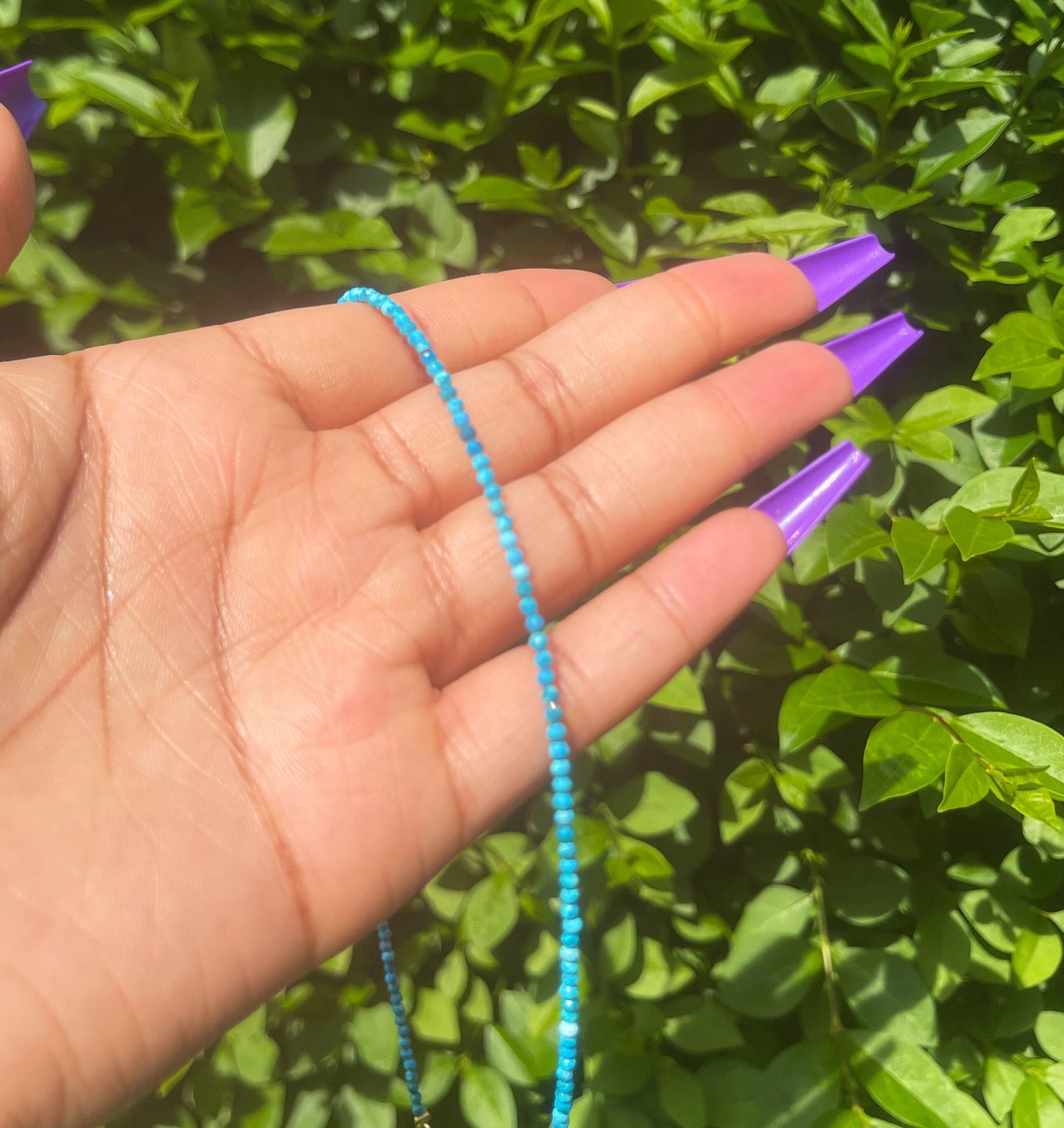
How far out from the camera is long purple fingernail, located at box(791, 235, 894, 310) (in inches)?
50.9

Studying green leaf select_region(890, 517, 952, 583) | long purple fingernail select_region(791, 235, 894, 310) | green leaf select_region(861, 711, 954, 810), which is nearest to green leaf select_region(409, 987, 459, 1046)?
green leaf select_region(861, 711, 954, 810)

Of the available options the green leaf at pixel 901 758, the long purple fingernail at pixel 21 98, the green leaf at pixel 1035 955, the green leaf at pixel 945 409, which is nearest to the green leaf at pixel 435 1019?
the green leaf at pixel 901 758

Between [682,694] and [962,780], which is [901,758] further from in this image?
[682,694]

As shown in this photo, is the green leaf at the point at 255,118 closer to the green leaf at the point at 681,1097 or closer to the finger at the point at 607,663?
the finger at the point at 607,663

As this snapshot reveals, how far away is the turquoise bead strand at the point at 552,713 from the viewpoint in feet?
3.94

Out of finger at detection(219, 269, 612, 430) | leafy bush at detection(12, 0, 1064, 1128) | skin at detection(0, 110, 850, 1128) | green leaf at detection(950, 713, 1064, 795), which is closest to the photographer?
skin at detection(0, 110, 850, 1128)

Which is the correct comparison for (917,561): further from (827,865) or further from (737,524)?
(827,865)

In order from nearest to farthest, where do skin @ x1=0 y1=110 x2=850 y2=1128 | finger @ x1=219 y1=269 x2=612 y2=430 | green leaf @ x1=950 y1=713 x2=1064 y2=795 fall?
skin @ x1=0 y1=110 x2=850 y2=1128, green leaf @ x1=950 y1=713 x2=1064 y2=795, finger @ x1=219 y1=269 x2=612 y2=430

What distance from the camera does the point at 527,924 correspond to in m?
1.48

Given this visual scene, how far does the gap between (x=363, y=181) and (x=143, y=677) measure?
78cm

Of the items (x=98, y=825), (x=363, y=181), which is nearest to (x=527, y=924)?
(x=98, y=825)

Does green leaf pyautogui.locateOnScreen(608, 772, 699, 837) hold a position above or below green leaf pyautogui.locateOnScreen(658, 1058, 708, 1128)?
above

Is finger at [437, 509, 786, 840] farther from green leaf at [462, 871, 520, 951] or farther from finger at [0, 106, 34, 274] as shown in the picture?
finger at [0, 106, 34, 274]

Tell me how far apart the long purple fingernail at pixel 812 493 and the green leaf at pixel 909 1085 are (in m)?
0.71
